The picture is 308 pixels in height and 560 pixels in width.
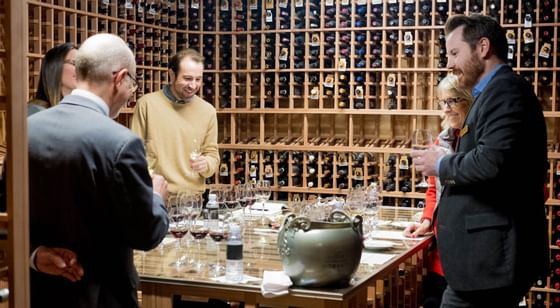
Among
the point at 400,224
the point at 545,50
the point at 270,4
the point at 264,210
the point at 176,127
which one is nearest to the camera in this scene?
the point at 400,224

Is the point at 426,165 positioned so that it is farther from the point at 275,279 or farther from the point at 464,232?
the point at 275,279

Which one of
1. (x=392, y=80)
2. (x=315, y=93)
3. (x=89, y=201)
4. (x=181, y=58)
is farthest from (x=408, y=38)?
(x=89, y=201)

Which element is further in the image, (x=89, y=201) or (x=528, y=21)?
(x=528, y=21)

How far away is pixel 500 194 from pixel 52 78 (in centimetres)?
206

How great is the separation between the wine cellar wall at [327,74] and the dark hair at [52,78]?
227cm

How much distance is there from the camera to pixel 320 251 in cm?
250

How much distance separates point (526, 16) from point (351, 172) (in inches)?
74.9

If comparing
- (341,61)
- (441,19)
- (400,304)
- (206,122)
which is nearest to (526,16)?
(441,19)

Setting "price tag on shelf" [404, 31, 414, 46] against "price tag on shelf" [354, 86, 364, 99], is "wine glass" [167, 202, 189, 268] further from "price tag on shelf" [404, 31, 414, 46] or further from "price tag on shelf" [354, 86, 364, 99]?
"price tag on shelf" [404, 31, 414, 46]

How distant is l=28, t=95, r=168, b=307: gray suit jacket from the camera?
89.9 inches

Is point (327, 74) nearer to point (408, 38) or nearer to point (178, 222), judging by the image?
point (408, 38)

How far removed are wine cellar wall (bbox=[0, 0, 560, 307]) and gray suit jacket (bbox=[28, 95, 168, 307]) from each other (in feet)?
11.7

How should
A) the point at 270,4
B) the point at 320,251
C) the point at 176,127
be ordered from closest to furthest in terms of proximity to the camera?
1. the point at 320,251
2. the point at 176,127
3. the point at 270,4

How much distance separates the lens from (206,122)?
5.15 metres
